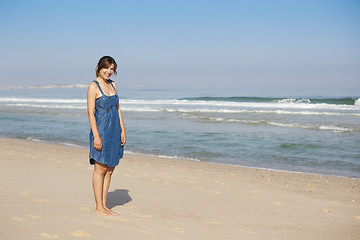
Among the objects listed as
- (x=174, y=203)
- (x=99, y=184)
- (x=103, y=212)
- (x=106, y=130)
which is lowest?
(x=174, y=203)

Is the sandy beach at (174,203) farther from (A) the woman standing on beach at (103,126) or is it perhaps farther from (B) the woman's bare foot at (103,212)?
(A) the woman standing on beach at (103,126)

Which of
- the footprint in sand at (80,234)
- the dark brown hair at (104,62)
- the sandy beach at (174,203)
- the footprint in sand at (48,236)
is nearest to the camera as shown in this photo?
the footprint in sand at (48,236)

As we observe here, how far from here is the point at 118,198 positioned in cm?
502

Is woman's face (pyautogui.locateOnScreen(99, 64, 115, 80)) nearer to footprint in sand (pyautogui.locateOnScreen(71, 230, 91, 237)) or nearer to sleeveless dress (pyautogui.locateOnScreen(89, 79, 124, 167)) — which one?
sleeveless dress (pyautogui.locateOnScreen(89, 79, 124, 167))

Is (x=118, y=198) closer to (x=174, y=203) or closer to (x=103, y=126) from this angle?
(x=174, y=203)

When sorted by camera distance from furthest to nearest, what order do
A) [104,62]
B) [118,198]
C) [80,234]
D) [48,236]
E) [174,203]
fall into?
[118,198] → [174,203] → [104,62] → [80,234] → [48,236]

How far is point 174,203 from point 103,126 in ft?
5.22

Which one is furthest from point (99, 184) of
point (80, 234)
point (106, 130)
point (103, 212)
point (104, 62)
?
point (104, 62)

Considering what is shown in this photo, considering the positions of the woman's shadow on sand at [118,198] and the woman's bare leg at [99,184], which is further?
the woman's shadow on sand at [118,198]

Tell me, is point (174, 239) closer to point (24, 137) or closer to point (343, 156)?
point (343, 156)

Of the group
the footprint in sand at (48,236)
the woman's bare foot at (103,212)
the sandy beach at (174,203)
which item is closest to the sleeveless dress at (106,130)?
the woman's bare foot at (103,212)

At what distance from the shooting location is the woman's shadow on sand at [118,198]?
15.5 feet

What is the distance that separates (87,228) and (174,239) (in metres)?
0.85

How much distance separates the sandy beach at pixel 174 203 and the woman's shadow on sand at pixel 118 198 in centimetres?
1
